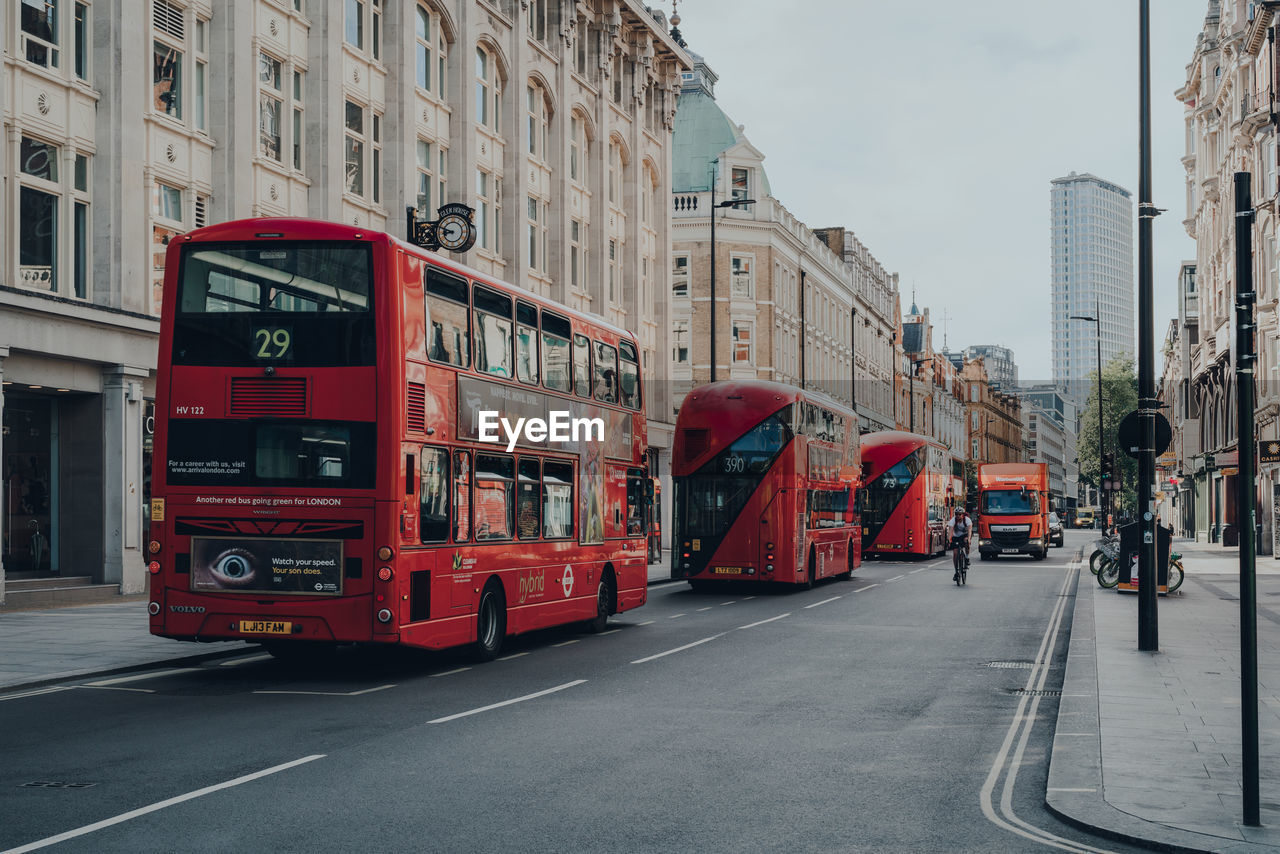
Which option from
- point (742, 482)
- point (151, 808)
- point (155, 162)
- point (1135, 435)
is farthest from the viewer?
point (742, 482)

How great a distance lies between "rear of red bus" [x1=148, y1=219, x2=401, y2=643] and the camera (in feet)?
44.3

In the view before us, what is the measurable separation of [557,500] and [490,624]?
92.1 inches

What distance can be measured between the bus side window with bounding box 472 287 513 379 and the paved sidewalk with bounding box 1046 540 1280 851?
6943 mm

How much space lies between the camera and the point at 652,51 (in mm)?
50188

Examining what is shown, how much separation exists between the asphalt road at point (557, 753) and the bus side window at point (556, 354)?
333 cm

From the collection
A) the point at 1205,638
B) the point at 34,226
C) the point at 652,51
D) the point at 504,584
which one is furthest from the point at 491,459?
the point at 652,51

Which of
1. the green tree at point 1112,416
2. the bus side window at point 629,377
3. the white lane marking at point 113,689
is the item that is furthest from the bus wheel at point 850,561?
the green tree at point 1112,416

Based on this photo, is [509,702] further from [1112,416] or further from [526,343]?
[1112,416]

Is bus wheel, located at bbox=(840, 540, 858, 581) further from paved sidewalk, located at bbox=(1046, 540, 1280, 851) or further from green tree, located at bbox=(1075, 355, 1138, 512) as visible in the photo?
green tree, located at bbox=(1075, 355, 1138, 512)

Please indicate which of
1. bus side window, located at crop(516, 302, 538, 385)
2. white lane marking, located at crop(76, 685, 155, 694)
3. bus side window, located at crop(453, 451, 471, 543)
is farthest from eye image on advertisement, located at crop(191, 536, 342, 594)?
bus side window, located at crop(516, 302, 538, 385)

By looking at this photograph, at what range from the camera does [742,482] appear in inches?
1077

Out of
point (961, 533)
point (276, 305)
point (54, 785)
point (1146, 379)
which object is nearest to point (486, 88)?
point (961, 533)

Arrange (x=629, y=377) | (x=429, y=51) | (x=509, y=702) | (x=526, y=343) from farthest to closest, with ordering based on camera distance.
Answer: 1. (x=429, y=51)
2. (x=629, y=377)
3. (x=526, y=343)
4. (x=509, y=702)

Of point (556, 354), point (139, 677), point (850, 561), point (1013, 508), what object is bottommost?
point (850, 561)
